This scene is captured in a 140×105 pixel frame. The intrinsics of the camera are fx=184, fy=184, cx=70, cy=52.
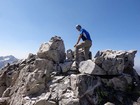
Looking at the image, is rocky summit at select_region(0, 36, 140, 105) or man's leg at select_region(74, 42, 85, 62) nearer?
rocky summit at select_region(0, 36, 140, 105)

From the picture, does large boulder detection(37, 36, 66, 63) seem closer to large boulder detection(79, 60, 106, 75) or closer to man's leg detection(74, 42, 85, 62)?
man's leg detection(74, 42, 85, 62)

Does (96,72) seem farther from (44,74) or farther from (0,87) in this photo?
(0,87)

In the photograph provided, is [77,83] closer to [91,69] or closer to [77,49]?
[91,69]

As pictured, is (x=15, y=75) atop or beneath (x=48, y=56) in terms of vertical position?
beneath

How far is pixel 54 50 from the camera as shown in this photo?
93.0 feet

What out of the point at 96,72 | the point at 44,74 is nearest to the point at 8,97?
the point at 44,74

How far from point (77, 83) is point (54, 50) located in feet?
34.0

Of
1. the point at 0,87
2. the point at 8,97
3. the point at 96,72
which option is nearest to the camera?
the point at 96,72

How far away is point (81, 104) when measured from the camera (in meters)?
18.4

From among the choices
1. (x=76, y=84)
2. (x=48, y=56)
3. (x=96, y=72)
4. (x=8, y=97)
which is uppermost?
(x=48, y=56)

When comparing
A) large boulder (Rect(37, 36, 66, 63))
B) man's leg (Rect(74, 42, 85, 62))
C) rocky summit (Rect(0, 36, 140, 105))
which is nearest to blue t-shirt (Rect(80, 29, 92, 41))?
man's leg (Rect(74, 42, 85, 62))

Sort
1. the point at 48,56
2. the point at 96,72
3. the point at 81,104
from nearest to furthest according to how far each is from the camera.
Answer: the point at 81,104, the point at 96,72, the point at 48,56

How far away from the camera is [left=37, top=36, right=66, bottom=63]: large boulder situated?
2795 cm

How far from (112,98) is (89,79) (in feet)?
10.3
